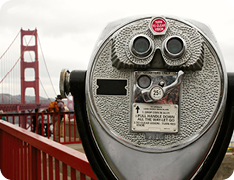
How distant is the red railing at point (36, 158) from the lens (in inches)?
47.9

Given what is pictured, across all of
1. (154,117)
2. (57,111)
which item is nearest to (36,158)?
(154,117)

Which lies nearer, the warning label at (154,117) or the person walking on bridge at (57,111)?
the warning label at (154,117)

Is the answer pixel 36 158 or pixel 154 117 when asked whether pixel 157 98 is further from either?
pixel 36 158

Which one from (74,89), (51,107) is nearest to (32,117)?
(51,107)

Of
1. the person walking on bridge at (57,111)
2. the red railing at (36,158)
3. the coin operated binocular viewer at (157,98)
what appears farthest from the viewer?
the person walking on bridge at (57,111)

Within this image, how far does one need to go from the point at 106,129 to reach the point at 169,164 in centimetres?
23

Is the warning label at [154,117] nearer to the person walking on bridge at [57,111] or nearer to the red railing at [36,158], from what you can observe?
the red railing at [36,158]

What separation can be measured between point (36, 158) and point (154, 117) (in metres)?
1.34

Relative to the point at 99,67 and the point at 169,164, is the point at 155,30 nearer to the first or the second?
the point at 99,67

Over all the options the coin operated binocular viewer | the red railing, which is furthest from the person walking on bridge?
the coin operated binocular viewer

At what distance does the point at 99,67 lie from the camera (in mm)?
833

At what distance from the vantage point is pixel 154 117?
2.63ft

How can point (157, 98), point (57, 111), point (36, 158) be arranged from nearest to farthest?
point (157, 98) → point (36, 158) → point (57, 111)

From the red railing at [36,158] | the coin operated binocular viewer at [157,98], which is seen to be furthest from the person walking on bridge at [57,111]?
the coin operated binocular viewer at [157,98]
